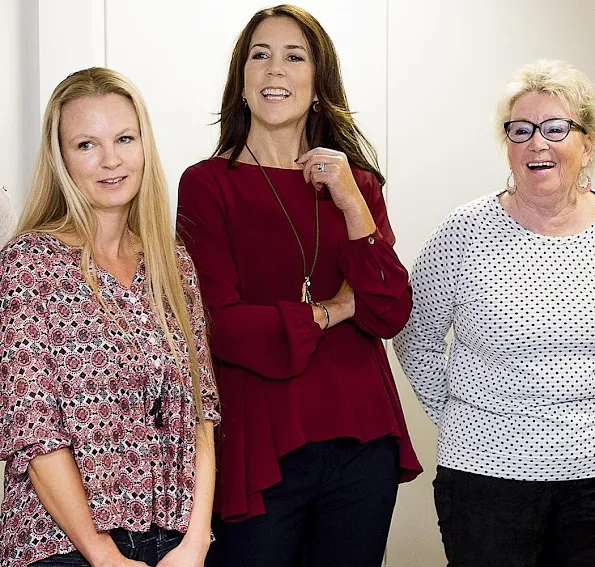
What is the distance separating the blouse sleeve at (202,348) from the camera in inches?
79.7

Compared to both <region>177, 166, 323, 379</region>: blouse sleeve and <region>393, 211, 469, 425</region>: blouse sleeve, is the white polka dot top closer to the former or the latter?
<region>393, 211, 469, 425</region>: blouse sleeve

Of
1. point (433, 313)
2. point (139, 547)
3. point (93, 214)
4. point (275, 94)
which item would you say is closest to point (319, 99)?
point (275, 94)

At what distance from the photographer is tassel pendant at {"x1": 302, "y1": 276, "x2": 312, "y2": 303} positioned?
226 cm

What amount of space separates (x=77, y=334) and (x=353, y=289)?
2.24ft

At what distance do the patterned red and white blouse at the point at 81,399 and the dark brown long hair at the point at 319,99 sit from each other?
614 mm

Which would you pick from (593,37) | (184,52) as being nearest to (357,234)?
(184,52)

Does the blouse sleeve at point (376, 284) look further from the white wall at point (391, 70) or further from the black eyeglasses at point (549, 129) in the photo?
the white wall at point (391, 70)

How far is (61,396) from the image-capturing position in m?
1.78

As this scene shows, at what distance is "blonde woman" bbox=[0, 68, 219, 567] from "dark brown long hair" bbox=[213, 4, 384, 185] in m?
0.36

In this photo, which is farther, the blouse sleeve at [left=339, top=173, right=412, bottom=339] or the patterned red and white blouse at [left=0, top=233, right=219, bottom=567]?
the blouse sleeve at [left=339, top=173, right=412, bottom=339]

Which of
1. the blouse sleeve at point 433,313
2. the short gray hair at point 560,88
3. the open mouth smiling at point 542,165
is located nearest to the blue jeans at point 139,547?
the blouse sleeve at point 433,313

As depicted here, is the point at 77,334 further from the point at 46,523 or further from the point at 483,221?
the point at 483,221

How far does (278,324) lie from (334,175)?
1.13 ft

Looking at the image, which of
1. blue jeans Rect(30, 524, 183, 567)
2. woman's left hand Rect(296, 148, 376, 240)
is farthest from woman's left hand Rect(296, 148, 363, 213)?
blue jeans Rect(30, 524, 183, 567)
